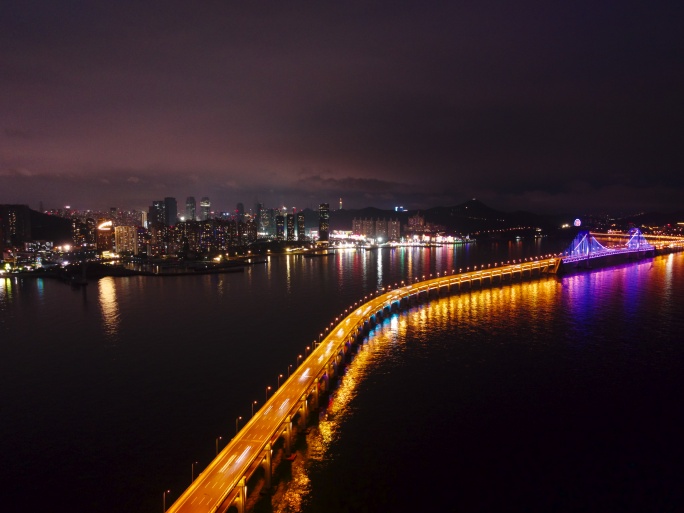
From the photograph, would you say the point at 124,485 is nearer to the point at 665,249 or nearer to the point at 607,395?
the point at 607,395

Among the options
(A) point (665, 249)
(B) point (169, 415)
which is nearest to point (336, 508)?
(B) point (169, 415)

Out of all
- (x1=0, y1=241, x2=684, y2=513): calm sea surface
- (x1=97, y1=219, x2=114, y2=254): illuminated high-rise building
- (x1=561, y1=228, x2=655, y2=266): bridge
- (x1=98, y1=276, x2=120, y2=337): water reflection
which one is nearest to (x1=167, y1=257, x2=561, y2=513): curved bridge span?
(x1=0, y1=241, x2=684, y2=513): calm sea surface

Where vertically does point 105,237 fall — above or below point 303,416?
above

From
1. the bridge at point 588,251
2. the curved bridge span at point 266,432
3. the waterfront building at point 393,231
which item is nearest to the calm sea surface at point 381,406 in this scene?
the curved bridge span at point 266,432

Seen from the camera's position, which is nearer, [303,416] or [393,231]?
[303,416]

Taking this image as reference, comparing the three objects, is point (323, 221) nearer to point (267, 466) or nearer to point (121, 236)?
point (121, 236)

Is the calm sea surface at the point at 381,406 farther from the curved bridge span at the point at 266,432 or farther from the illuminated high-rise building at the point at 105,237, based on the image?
the illuminated high-rise building at the point at 105,237

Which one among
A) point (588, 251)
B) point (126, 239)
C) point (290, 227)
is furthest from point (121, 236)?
point (588, 251)
